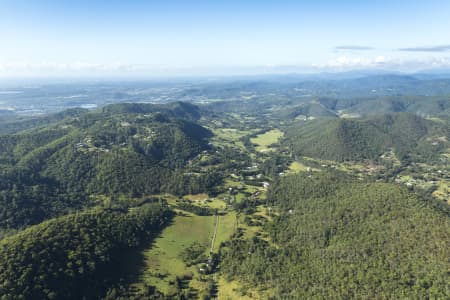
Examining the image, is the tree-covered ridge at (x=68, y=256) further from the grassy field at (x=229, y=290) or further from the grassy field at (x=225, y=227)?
the grassy field at (x=229, y=290)

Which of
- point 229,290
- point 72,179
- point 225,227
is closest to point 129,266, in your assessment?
point 229,290

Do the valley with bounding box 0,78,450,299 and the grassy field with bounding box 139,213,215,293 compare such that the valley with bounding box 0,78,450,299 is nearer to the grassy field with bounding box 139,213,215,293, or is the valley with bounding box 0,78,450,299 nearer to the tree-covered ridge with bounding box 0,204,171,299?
the grassy field with bounding box 139,213,215,293

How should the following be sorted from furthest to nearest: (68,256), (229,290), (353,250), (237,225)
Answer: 1. (237,225)
2. (353,250)
3. (68,256)
4. (229,290)

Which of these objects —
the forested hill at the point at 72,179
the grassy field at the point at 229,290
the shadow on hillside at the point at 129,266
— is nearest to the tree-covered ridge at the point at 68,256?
the shadow on hillside at the point at 129,266

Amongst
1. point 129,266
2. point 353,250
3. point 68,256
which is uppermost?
point 68,256

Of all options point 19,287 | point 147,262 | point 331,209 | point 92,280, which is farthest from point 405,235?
point 19,287

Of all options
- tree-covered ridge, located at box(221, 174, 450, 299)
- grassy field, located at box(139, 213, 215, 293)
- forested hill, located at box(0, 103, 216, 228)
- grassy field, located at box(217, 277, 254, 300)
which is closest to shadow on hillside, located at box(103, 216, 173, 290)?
grassy field, located at box(139, 213, 215, 293)

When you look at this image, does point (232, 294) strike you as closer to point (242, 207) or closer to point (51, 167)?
point (242, 207)

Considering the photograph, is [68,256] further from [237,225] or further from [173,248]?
[237,225]
